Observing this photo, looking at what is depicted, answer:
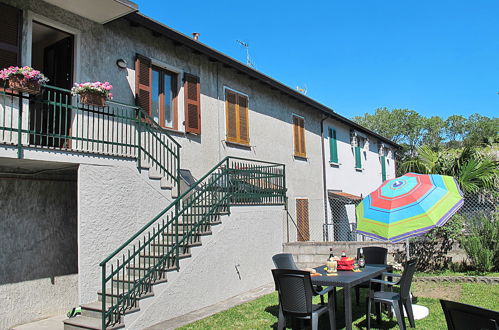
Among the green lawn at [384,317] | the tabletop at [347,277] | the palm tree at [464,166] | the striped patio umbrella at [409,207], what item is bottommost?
the green lawn at [384,317]

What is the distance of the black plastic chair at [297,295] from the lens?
5047mm

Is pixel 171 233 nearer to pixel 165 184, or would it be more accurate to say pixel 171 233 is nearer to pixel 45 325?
pixel 165 184

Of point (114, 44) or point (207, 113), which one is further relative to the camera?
point (207, 113)

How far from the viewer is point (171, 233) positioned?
758 cm

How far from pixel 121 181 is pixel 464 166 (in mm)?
8390

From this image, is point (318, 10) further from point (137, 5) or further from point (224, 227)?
point (224, 227)

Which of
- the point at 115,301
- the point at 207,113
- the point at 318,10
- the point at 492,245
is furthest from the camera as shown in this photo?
the point at 318,10

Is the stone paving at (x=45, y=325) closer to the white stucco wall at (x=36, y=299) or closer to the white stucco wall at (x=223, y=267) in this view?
the white stucco wall at (x=36, y=299)

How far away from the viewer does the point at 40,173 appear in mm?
6859

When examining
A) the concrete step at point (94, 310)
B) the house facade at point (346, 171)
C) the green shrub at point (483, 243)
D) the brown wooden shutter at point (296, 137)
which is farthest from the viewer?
the house facade at point (346, 171)

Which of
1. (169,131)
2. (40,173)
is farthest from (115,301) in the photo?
(169,131)

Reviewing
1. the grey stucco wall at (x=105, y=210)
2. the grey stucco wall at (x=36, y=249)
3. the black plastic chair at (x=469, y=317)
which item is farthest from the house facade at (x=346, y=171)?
the black plastic chair at (x=469, y=317)

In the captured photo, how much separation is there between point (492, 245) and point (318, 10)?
8.32 m

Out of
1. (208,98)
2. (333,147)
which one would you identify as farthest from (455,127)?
(208,98)
